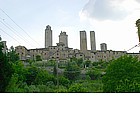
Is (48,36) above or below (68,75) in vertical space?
above

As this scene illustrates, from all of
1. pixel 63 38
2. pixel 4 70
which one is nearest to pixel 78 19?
pixel 63 38

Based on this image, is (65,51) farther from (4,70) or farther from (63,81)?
(4,70)

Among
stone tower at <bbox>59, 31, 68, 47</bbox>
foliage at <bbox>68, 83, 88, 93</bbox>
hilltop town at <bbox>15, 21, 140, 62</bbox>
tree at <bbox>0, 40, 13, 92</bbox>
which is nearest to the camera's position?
tree at <bbox>0, 40, 13, 92</bbox>

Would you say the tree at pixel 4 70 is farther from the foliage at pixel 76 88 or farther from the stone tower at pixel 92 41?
the stone tower at pixel 92 41

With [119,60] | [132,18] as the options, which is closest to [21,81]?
[119,60]

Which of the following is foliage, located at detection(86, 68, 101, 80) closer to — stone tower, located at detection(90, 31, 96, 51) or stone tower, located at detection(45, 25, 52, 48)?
stone tower, located at detection(90, 31, 96, 51)

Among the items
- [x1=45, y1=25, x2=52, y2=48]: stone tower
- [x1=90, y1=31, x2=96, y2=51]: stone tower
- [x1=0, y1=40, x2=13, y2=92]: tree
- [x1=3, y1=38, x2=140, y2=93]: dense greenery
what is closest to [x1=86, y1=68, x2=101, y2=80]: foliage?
[x1=3, y1=38, x2=140, y2=93]: dense greenery
